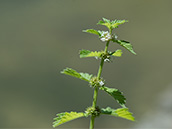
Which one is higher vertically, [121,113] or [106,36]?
[106,36]

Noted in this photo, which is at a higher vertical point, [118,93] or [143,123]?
[143,123]

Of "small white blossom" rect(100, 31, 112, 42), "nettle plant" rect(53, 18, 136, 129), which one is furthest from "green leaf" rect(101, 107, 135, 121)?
"small white blossom" rect(100, 31, 112, 42)

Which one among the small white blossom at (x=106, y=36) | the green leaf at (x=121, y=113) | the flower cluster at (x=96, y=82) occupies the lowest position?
the green leaf at (x=121, y=113)

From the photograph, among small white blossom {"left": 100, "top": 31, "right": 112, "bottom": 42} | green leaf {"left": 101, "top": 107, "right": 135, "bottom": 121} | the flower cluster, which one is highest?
small white blossom {"left": 100, "top": 31, "right": 112, "bottom": 42}

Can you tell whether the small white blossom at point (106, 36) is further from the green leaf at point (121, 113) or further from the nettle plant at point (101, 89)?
the green leaf at point (121, 113)

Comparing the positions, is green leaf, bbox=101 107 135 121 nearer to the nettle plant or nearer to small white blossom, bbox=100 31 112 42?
the nettle plant

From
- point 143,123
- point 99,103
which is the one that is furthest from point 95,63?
point 143,123


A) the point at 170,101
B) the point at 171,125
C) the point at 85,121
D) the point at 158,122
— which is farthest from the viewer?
the point at 85,121

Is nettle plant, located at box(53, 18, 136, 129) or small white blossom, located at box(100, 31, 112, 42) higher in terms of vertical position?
small white blossom, located at box(100, 31, 112, 42)

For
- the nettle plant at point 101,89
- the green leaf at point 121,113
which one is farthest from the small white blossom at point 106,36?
the green leaf at point 121,113

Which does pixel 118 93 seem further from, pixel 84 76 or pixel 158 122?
pixel 158 122

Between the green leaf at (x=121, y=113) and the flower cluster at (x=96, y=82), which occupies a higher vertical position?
the flower cluster at (x=96, y=82)
